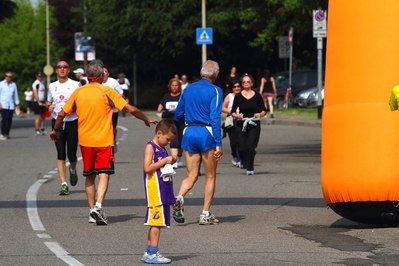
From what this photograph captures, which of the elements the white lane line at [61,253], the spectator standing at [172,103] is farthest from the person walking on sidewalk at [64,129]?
the white lane line at [61,253]

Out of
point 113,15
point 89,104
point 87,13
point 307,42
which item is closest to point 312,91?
point 307,42

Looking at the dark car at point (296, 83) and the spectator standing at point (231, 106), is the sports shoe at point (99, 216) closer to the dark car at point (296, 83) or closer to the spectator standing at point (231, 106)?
the spectator standing at point (231, 106)

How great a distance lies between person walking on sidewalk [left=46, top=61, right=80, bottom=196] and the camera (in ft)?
50.8

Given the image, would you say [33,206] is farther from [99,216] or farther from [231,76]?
[231,76]

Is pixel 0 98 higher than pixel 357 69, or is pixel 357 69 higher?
pixel 357 69

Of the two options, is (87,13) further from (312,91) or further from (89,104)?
(89,104)

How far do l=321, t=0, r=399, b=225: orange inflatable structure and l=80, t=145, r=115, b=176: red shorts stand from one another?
2347mm

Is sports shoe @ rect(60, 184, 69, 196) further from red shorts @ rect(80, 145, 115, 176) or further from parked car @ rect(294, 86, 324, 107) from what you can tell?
parked car @ rect(294, 86, 324, 107)

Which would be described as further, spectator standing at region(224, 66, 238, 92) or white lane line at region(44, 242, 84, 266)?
spectator standing at region(224, 66, 238, 92)

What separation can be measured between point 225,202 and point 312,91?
2981 centimetres

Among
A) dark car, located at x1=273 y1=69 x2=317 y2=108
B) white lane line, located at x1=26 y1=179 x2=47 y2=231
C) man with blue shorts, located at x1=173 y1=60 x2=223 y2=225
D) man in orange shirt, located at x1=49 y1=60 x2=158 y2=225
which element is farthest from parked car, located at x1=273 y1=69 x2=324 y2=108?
man in orange shirt, located at x1=49 y1=60 x2=158 y2=225

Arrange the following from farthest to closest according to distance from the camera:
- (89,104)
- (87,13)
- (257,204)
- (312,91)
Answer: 1. (87,13)
2. (312,91)
3. (257,204)
4. (89,104)

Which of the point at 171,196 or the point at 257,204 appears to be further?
the point at 257,204

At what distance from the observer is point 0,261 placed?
31.7ft
